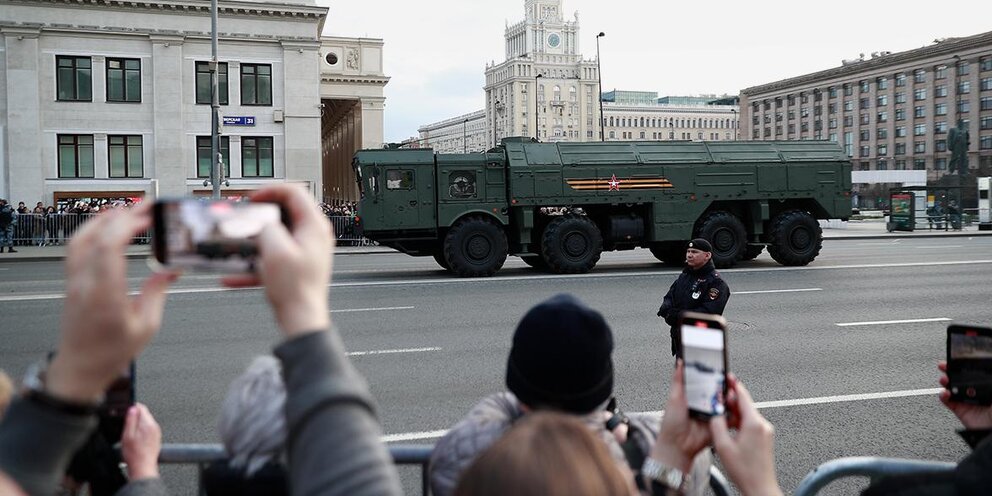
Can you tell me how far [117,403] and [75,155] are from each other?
43.3 m

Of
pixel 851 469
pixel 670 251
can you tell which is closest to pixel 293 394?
pixel 851 469

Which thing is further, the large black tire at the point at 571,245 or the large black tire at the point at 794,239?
the large black tire at the point at 794,239

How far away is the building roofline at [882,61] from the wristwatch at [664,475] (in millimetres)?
109033

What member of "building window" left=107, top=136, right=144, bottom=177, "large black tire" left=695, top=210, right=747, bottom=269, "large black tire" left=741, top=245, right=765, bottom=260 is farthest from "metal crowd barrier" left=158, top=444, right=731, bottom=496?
"building window" left=107, top=136, right=144, bottom=177

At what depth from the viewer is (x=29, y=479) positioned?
1311 millimetres

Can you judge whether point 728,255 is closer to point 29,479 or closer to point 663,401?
point 663,401

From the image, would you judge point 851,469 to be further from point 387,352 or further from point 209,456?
point 387,352

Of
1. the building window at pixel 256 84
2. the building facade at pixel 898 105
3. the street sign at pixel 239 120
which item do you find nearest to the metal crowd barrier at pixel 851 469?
the street sign at pixel 239 120

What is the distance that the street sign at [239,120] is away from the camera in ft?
139

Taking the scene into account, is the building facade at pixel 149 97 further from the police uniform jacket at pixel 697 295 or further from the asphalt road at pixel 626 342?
the police uniform jacket at pixel 697 295

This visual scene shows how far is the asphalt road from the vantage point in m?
6.78

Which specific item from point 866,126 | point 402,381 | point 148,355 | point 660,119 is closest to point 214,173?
point 148,355

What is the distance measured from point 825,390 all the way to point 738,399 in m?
6.25

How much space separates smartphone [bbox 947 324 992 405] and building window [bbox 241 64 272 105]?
142 feet
